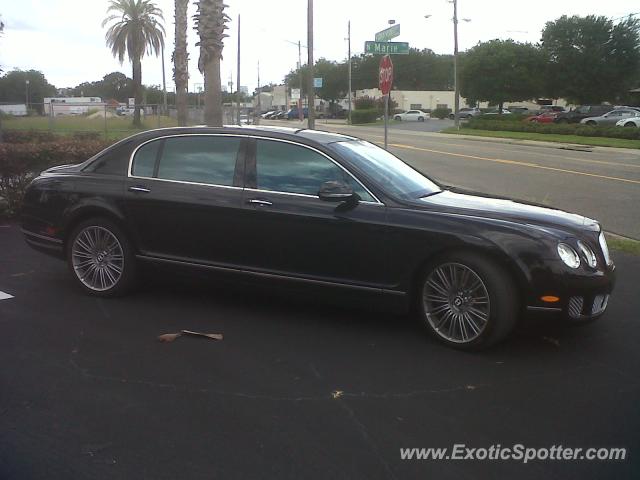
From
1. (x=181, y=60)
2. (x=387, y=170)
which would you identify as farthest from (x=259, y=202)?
(x=181, y=60)

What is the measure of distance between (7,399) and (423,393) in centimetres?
246

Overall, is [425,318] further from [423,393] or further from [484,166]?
[484,166]

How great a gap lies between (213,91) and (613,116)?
3666 cm

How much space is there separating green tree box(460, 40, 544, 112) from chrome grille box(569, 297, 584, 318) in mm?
55817

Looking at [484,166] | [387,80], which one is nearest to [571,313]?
[387,80]

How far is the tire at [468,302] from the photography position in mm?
4473

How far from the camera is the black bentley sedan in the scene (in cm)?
449

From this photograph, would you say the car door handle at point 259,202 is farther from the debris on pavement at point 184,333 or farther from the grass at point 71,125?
the grass at point 71,125

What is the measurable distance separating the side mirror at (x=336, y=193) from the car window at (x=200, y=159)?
91 centimetres

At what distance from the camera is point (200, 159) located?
18.2ft

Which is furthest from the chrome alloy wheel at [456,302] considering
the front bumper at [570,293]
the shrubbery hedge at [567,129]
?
the shrubbery hedge at [567,129]

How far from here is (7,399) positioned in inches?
150

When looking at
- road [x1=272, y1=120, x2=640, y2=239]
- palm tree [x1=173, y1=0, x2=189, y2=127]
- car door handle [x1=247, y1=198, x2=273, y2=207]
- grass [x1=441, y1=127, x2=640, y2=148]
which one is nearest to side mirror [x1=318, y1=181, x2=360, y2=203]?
car door handle [x1=247, y1=198, x2=273, y2=207]

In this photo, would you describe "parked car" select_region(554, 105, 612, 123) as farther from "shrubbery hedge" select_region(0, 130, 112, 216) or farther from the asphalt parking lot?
the asphalt parking lot
